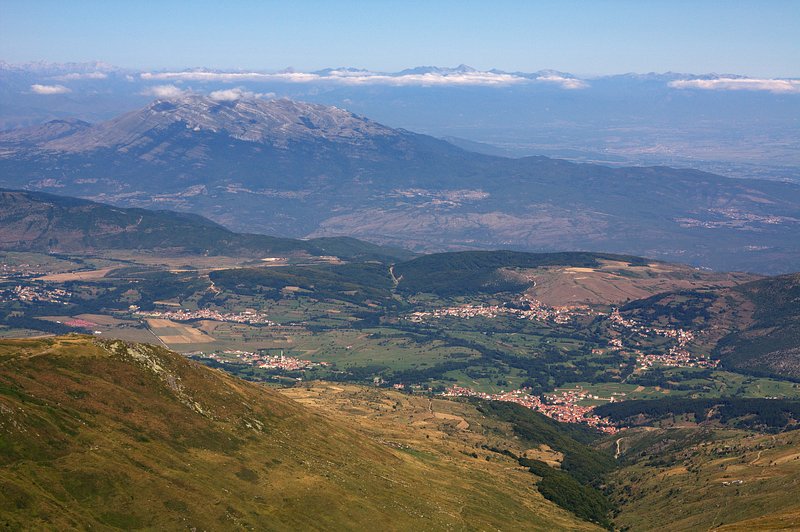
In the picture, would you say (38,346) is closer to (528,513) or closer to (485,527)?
(485,527)

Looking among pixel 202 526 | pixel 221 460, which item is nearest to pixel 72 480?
pixel 202 526

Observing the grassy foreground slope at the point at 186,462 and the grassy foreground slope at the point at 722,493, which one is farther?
the grassy foreground slope at the point at 722,493

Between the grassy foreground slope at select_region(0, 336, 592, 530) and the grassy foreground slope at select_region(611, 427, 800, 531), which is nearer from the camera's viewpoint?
the grassy foreground slope at select_region(0, 336, 592, 530)

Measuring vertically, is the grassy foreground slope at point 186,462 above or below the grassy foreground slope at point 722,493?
above

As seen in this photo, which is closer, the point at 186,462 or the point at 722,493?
the point at 186,462

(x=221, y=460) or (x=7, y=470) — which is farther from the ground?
(x=7, y=470)

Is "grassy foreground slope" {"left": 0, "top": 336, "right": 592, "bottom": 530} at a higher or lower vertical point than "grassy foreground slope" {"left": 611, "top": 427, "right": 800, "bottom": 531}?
higher

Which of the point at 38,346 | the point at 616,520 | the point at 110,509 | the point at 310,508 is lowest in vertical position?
the point at 616,520

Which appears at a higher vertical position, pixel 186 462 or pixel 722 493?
pixel 186 462
